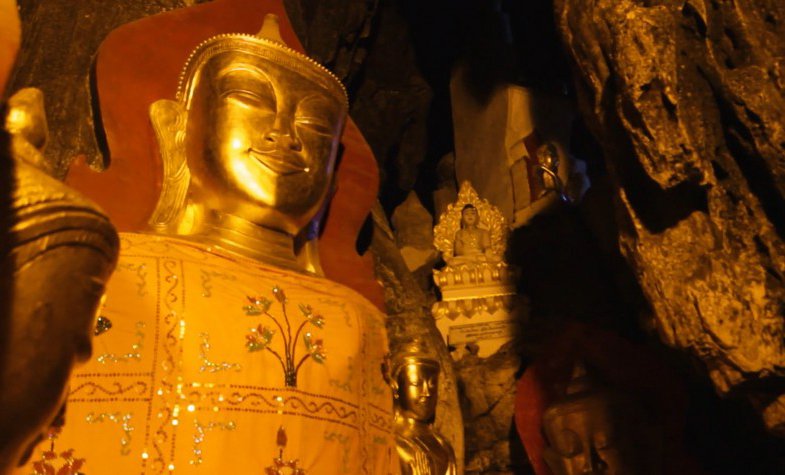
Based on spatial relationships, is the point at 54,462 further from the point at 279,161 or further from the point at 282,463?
the point at 279,161

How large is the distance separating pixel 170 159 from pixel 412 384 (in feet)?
4.17

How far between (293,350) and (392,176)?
4042 mm

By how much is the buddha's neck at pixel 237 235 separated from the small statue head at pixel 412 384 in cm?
52

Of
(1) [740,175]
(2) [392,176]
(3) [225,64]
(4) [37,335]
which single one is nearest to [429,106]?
(2) [392,176]

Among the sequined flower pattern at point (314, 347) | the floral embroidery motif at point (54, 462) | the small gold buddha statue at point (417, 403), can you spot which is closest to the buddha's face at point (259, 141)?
the sequined flower pattern at point (314, 347)

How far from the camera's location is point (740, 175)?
2557mm

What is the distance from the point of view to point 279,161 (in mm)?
2906

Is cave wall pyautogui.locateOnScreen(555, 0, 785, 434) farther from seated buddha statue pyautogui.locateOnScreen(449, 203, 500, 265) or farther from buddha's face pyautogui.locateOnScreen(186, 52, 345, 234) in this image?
seated buddha statue pyautogui.locateOnScreen(449, 203, 500, 265)

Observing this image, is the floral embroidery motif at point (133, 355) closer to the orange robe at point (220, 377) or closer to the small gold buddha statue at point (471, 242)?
the orange robe at point (220, 377)

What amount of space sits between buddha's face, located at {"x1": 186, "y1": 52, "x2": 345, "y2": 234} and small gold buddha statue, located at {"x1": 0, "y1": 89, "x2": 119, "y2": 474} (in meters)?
1.83

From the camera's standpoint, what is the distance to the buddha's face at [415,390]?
2906 mm

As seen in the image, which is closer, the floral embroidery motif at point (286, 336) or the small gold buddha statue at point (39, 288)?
the small gold buddha statue at point (39, 288)

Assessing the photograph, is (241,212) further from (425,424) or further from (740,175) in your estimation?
(740,175)

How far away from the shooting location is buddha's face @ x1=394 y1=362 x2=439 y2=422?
2.91m
